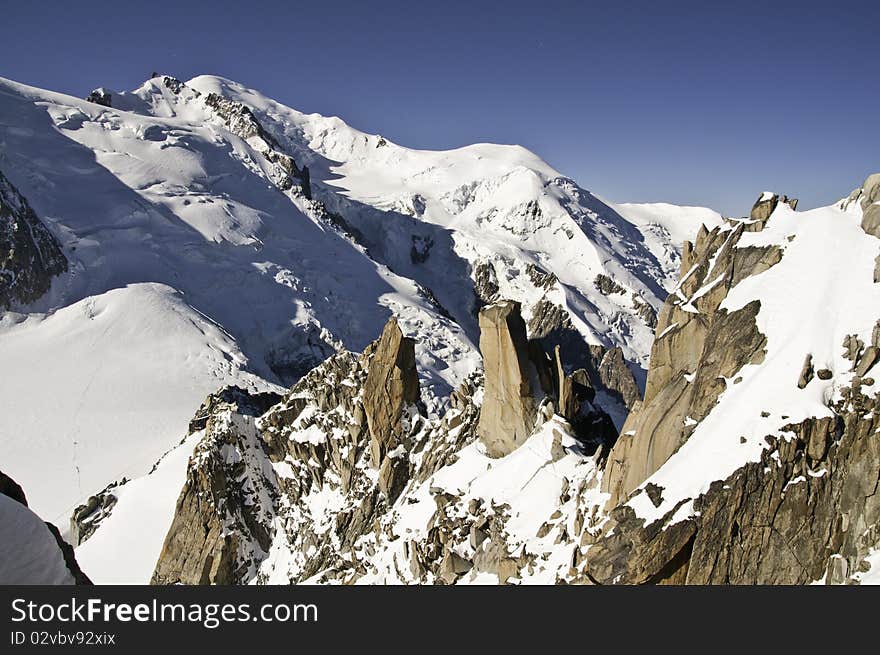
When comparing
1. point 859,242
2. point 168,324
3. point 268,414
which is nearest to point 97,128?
point 168,324

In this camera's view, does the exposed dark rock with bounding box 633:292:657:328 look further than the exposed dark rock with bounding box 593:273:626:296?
No

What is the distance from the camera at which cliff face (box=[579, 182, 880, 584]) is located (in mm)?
20094

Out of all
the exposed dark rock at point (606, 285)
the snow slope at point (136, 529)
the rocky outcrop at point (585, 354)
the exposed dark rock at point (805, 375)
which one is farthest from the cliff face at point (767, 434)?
the exposed dark rock at point (606, 285)

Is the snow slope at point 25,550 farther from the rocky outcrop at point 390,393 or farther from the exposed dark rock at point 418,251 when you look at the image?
the exposed dark rock at point 418,251

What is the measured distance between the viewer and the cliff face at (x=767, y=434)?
65.9ft

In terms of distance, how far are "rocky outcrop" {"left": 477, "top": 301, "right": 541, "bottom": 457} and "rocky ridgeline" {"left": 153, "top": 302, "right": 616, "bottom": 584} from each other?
0.28 ft

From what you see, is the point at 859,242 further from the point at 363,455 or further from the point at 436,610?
the point at 363,455

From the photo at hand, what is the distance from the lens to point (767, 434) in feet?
69.0

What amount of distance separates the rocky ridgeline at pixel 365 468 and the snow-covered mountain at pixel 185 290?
21.6 m

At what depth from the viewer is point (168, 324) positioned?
107 meters

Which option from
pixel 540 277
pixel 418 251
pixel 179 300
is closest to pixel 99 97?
pixel 418 251

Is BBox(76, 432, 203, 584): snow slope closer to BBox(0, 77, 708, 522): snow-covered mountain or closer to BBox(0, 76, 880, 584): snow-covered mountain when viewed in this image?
BBox(0, 76, 880, 584): snow-covered mountain

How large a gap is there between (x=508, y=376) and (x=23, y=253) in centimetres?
10229

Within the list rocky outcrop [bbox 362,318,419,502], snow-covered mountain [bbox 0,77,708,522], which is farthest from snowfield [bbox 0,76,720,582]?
rocky outcrop [bbox 362,318,419,502]
